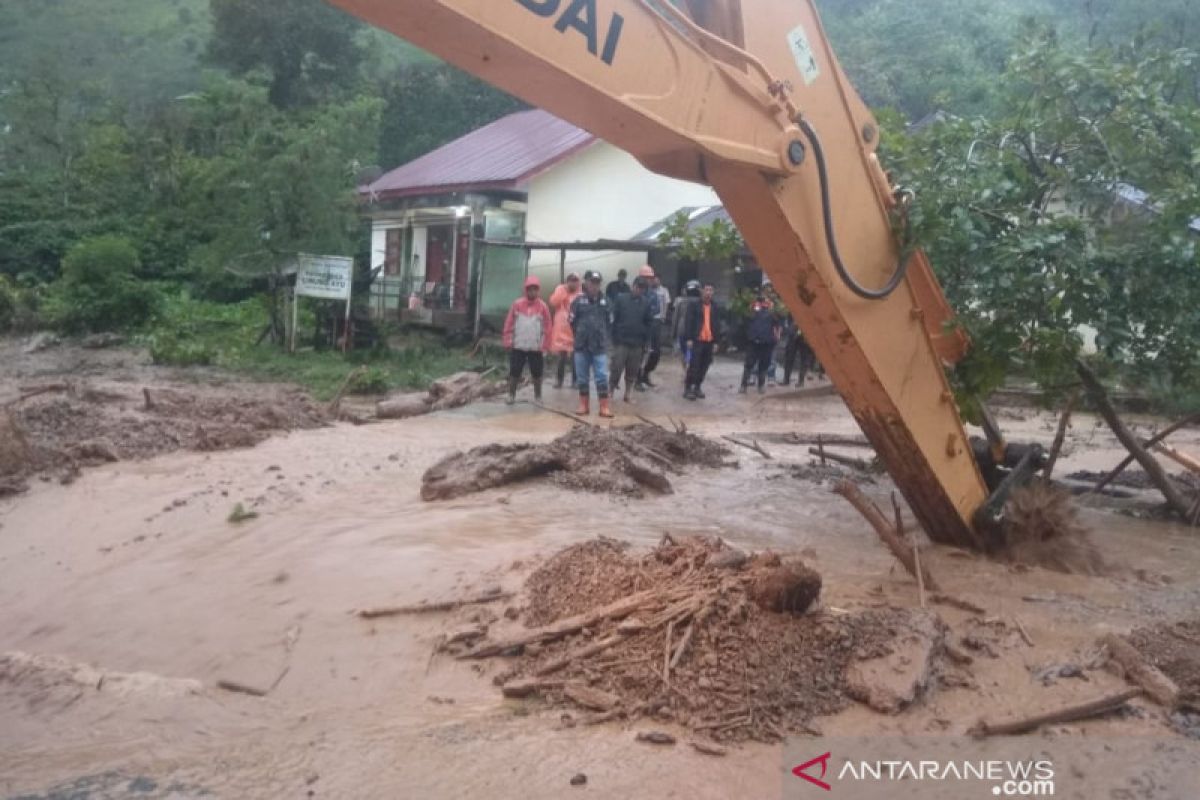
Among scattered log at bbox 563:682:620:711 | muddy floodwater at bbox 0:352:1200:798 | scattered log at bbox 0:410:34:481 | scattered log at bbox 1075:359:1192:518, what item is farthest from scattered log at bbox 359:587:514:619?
scattered log at bbox 0:410:34:481

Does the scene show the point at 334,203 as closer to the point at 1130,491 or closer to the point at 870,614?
the point at 1130,491

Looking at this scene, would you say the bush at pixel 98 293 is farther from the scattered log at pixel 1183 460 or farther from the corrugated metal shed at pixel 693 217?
the scattered log at pixel 1183 460

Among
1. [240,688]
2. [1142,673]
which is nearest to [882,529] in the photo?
[1142,673]

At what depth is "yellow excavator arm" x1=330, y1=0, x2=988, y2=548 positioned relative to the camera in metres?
3.48

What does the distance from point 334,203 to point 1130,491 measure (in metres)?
13.7

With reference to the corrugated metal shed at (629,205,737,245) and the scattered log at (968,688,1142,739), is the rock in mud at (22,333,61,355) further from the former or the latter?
the scattered log at (968,688,1142,739)

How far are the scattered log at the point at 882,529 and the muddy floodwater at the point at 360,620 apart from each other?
5.3 inches

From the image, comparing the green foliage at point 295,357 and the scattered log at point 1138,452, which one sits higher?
the scattered log at point 1138,452

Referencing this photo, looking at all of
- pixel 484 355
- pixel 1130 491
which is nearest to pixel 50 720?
pixel 1130 491

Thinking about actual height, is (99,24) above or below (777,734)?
above

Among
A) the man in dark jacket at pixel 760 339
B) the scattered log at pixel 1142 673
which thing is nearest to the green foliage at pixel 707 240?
the scattered log at pixel 1142 673

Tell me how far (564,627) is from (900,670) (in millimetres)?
1314

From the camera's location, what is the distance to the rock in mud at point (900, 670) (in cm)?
360

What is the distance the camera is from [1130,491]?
8125 mm
